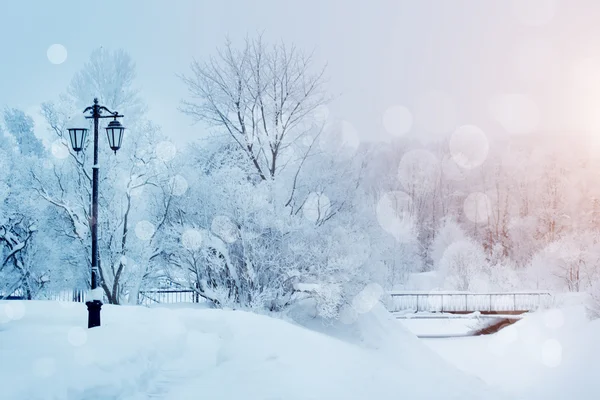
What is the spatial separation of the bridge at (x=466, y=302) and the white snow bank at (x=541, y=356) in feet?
14.9

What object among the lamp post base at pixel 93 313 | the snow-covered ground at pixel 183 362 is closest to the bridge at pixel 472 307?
the snow-covered ground at pixel 183 362

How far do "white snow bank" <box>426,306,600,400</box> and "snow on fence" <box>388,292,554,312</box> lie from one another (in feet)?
15.4

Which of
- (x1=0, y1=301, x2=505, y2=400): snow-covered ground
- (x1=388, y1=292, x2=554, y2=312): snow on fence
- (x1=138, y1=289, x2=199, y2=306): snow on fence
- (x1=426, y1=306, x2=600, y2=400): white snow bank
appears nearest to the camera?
(x1=0, y1=301, x2=505, y2=400): snow-covered ground

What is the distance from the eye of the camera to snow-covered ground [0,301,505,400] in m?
7.93

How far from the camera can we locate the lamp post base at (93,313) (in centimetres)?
1089

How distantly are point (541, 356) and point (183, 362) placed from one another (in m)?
15.2

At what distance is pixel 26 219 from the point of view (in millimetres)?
24969

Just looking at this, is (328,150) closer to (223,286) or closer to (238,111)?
(238,111)

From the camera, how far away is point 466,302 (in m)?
34.1

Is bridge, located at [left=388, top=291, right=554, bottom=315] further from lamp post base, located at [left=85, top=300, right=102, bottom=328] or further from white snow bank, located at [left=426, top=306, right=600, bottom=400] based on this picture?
lamp post base, located at [left=85, top=300, right=102, bottom=328]

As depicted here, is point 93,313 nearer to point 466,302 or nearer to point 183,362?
point 183,362

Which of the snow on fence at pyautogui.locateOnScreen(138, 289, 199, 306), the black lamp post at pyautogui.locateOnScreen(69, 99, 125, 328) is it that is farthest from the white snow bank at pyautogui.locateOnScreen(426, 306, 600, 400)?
the black lamp post at pyautogui.locateOnScreen(69, 99, 125, 328)

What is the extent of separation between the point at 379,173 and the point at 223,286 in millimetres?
52077

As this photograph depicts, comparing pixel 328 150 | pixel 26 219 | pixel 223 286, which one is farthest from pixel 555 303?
pixel 26 219
